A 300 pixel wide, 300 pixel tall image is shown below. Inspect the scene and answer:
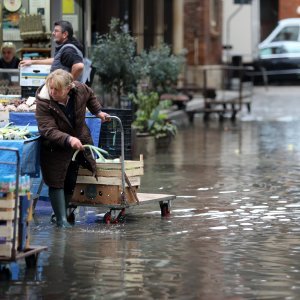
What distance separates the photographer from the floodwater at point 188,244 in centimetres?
830

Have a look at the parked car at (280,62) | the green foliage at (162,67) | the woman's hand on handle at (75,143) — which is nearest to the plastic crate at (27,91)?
the woman's hand on handle at (75,143)

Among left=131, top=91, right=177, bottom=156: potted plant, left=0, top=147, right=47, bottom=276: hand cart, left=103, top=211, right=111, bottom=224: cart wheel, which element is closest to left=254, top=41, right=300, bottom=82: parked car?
left=131, top=91, right=177, bottom=156: potted plant

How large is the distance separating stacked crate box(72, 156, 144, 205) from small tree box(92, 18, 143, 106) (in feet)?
28.3

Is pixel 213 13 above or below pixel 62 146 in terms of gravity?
above

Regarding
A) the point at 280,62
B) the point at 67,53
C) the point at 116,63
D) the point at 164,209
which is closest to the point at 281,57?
the point at 280,62

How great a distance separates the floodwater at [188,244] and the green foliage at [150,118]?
12.0ft

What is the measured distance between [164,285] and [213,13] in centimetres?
3378

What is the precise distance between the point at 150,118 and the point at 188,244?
11004 mm

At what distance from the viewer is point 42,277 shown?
8664mm

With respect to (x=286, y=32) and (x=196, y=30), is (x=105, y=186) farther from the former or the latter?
(x=286, y=32)

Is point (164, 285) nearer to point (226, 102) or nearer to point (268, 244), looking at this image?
point (268, 244)

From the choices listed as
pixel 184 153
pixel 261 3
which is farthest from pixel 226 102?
pixel 261 3

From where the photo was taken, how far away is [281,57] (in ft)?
142

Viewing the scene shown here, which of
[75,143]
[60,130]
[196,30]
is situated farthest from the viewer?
[196,30]
